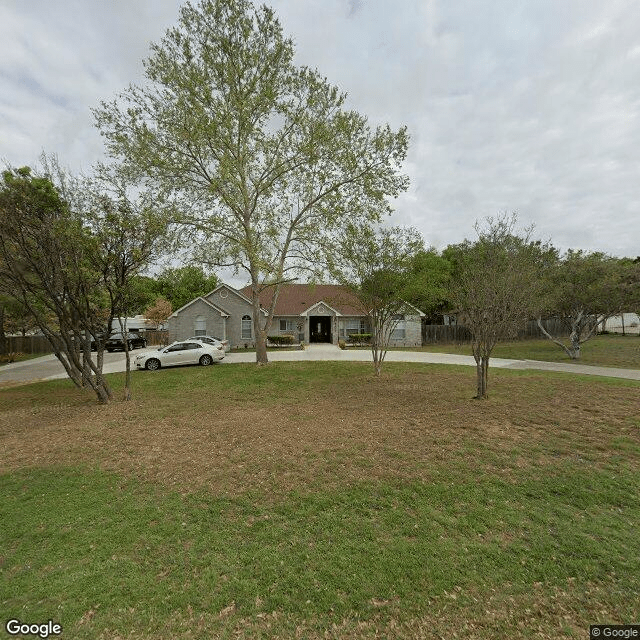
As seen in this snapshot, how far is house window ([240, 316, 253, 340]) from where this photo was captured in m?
29.3

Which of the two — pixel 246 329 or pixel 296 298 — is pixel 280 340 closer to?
pixel 246 329

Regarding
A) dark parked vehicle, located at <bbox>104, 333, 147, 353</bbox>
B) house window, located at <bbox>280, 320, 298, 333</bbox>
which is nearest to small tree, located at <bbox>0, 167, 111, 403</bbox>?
dark parked vehicle, located at <bbox>104, 333, 147, 353</bbox>

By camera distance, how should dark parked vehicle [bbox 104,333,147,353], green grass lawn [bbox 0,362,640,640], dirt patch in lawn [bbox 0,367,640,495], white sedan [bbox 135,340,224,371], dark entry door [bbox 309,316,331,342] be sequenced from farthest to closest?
dark entry door [bbox 309,316,331,342]
dark parked vehicle [bbox 104,333,147,353]
white sedan [bbox 135,340,224,371]
dirt patch in lawn [bbox 0,367,640,495]
green grass lawn [bbox 0,362,640,640]

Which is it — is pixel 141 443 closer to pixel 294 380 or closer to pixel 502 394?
pixel 294 380

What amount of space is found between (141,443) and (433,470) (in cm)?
544

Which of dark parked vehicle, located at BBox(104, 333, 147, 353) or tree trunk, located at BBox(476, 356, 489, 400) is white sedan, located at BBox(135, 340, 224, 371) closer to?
dark parked vehicle, located at BBox(104, 333, 147, 353)

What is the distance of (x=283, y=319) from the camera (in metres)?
31.4


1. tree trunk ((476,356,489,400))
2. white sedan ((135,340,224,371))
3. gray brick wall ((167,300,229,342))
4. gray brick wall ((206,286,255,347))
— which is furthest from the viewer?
gray brick wall ((206,286,255,347))

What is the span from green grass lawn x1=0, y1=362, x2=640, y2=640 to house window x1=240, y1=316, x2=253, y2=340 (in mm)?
21492

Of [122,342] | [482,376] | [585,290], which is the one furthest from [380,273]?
[122,342]

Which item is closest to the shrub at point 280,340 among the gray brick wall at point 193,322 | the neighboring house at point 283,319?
the neighboring house at point 283,319

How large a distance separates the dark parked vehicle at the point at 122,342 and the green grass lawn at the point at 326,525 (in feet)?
72.4

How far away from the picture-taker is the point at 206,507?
4102 mm

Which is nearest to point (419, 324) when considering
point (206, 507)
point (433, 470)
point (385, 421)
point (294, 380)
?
point (294, 380)
